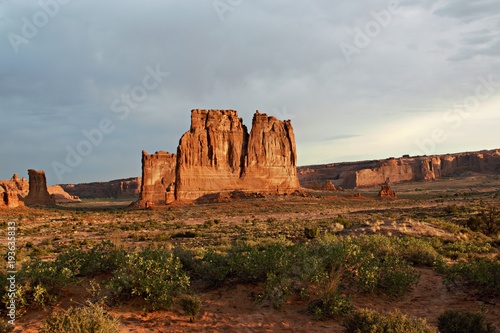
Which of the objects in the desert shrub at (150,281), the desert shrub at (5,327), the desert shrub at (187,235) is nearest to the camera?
the desert shrub at (5,327)

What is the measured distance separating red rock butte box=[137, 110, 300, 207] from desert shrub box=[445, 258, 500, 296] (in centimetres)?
5437

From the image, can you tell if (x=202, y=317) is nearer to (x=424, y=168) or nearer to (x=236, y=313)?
(x=236, y=313)

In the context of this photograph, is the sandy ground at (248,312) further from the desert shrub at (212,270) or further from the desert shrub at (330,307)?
the desert shrub at (212,270)

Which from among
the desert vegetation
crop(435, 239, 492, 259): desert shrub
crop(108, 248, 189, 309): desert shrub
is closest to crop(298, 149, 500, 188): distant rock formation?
crop(435, 239, 492, 259): desert shrub

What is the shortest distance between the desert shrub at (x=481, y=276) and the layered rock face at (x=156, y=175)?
222 feet

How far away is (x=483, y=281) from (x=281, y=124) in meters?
64.7

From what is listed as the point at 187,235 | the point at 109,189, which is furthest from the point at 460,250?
the point at 109,189

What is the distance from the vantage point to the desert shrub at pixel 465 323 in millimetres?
5863

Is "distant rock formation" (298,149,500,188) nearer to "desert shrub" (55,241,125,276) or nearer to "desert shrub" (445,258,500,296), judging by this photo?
"desert shrub" (445,258,500,296)

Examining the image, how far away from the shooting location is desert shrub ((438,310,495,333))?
231 inches

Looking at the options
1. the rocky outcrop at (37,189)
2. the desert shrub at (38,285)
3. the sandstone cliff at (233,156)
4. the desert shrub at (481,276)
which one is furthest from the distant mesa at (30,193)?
the desert shrub at (481,276)

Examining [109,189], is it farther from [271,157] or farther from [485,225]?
[485,225]

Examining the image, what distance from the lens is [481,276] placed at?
26.8ft

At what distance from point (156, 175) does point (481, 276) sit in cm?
7741
